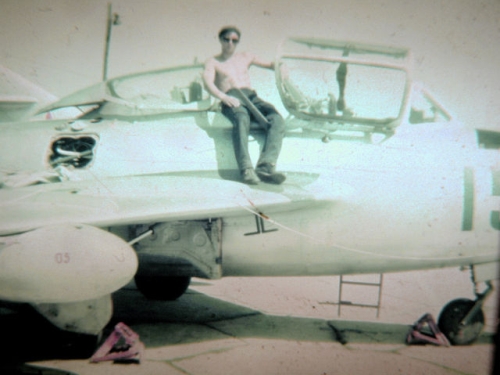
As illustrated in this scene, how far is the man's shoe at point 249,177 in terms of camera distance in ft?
8.70

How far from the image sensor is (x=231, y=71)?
2.95 m

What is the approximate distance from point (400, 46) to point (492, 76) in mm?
639

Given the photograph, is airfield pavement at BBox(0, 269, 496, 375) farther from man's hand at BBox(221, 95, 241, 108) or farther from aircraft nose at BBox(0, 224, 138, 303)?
man's hand at BBox(221, 95, 241, 108)

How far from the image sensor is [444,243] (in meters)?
2.81

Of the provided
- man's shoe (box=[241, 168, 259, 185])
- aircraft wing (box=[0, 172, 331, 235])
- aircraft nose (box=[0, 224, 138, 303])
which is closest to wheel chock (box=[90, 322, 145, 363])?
aircraft nose (box=[0, 224, 138, 303])

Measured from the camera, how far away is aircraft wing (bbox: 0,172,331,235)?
2.41m

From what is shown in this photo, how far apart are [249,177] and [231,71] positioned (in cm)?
84

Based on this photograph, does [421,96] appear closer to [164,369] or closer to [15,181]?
[164,369]

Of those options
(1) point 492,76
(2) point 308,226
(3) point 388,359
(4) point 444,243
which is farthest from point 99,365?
(1) point 492,76

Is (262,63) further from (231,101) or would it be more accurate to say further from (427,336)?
(427,336)

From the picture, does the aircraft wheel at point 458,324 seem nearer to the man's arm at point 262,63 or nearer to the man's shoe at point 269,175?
the man's shoe at point 269,175

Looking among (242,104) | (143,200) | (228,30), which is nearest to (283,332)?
(143,200)

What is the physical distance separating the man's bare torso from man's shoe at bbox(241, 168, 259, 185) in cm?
67

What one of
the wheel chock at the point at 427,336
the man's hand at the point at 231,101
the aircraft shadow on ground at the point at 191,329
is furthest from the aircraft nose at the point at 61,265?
the wheel chock at the point at 427,336
